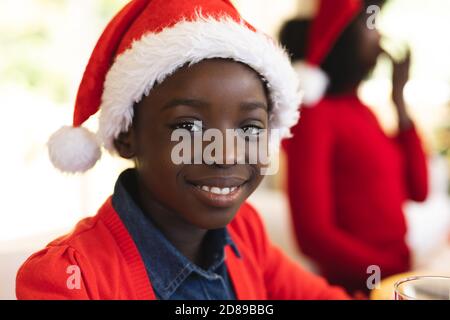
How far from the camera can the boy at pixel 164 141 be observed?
66 centimetres

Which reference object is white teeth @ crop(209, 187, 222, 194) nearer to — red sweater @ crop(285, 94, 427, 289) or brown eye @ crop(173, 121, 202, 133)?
brown eye @ crop(173, 121, 202, 133)

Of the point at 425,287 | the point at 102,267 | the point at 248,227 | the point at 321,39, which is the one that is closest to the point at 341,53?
the point at 321,39

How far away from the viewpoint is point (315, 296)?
3.07 ft

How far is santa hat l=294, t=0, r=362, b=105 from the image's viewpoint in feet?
4.50

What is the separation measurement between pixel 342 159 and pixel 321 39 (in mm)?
310

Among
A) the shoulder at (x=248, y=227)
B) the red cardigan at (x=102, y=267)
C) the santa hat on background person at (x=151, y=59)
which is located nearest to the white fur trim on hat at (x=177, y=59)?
the santa hat on background person at (x=151, y=59)

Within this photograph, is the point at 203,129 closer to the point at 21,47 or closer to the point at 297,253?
the point at 297,253

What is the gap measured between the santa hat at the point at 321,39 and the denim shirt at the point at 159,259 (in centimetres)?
69

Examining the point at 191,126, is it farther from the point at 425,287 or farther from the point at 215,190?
the point at 425,287

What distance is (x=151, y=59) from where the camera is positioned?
2.23ft

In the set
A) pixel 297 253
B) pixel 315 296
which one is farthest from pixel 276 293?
pixel 297 253

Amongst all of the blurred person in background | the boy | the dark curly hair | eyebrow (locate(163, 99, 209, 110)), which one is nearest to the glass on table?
the boy

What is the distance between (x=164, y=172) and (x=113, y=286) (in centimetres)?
16

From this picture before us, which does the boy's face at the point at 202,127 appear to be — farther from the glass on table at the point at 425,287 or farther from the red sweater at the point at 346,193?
the red sweater at the point at 346,193
